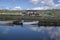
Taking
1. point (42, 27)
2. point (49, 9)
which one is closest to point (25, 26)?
point (42, 27)

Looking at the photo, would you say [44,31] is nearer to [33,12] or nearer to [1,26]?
[33,12]

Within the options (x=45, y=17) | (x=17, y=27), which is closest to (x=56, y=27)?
(x=45, y=17)

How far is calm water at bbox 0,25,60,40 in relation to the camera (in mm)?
4086

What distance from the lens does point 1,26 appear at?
14.8 feet

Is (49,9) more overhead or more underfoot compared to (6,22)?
more overhead

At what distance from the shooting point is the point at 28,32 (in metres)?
4.38

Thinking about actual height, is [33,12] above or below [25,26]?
above

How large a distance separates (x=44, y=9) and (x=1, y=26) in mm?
1430

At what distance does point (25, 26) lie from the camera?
14.9 ft

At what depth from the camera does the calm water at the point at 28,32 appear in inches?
161

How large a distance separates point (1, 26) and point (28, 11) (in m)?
0.95

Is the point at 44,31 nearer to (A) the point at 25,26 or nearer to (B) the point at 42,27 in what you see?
(B) the point at 42,27

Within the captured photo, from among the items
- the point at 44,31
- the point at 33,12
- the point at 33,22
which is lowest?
the point at 44,31

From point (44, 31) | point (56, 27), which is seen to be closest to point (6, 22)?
point (44, 31)
